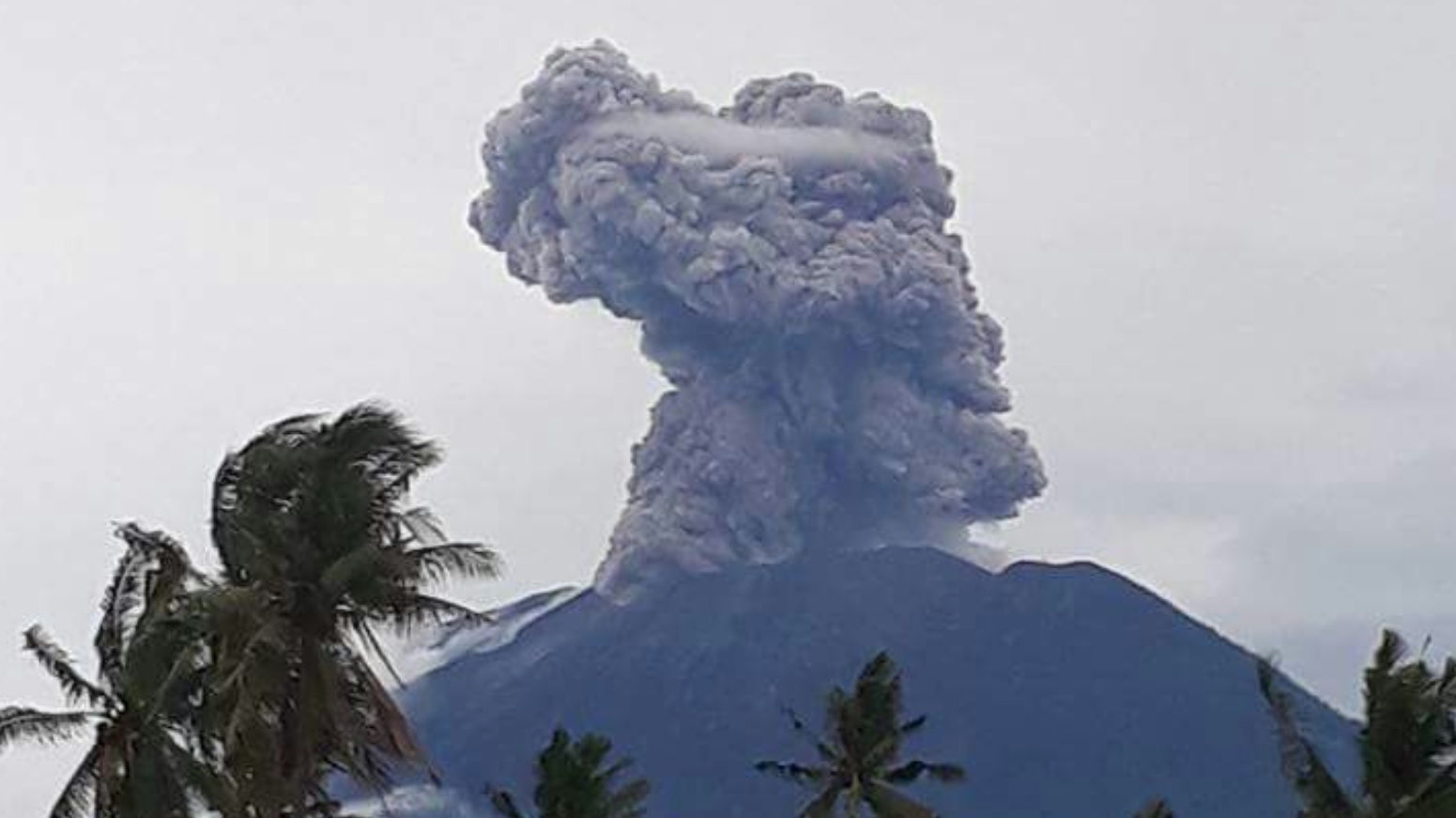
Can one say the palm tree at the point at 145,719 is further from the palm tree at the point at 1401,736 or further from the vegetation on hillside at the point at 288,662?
the palm tree at the point at 1401,736

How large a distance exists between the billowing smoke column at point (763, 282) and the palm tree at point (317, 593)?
9740cm

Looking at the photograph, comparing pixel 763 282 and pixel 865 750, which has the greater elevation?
pixel 763 282

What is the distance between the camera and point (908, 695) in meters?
195

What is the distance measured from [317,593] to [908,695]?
16469 cm

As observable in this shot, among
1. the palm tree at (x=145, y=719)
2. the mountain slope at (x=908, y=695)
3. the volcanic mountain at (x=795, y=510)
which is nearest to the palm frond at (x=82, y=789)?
the palm tree at (x=145, y=719)

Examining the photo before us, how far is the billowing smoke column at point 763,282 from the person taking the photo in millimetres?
133375

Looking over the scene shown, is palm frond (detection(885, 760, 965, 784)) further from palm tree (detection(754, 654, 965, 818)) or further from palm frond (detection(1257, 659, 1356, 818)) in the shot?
palm frond (detection(1257, 659, 1356, 818))

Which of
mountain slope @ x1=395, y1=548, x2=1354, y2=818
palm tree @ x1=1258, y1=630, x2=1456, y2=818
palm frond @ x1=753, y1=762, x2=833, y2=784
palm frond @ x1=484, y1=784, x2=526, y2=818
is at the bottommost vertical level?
palm tree @ x1=1258, y1=630, x2=1456, y2=818

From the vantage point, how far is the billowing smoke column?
133375mm

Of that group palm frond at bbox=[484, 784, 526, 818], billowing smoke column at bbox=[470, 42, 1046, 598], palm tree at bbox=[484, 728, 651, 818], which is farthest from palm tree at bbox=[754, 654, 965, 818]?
billowing smoke column at bbox=[470, 42, 1046, 598]

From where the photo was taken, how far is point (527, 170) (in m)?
136

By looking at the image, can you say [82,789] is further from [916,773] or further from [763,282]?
[763,282]

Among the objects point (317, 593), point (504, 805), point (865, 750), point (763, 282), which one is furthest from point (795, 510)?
point (317, 593)

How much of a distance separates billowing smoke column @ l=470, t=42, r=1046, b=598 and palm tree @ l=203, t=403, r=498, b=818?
97405mm
